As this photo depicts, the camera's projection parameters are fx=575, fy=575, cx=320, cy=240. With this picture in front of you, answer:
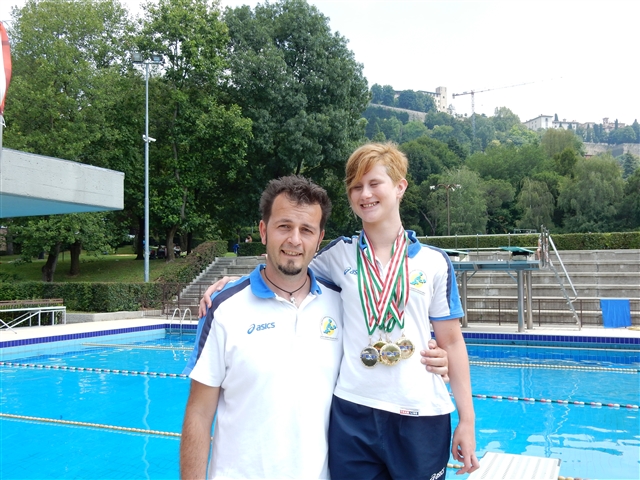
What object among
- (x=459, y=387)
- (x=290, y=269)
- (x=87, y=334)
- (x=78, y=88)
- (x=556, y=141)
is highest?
(x=556, y=141)

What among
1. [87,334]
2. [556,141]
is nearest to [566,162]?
[556,141]

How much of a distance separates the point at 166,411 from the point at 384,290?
21.4 feet

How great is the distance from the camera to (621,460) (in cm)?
603

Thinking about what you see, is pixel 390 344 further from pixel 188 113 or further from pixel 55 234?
pixel 188 113

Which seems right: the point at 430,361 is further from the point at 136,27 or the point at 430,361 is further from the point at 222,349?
the point at 136,27

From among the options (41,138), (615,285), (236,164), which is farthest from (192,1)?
(615,285)

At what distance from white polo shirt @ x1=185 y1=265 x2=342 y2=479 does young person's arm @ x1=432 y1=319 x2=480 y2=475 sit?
1.91 ft

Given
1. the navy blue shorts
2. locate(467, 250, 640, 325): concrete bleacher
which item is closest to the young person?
the navy blue shorts

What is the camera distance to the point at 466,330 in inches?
611

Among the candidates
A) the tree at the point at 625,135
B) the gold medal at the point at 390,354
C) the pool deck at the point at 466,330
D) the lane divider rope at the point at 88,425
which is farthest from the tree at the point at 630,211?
the tree at the point at 625,135

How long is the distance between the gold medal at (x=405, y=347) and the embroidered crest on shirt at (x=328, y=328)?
0.26 m

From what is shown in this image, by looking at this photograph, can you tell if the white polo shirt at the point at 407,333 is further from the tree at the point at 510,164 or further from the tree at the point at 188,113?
the tree at the point at 510,164

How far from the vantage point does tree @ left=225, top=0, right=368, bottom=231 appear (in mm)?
27766

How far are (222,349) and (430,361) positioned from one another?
863 millimetres
